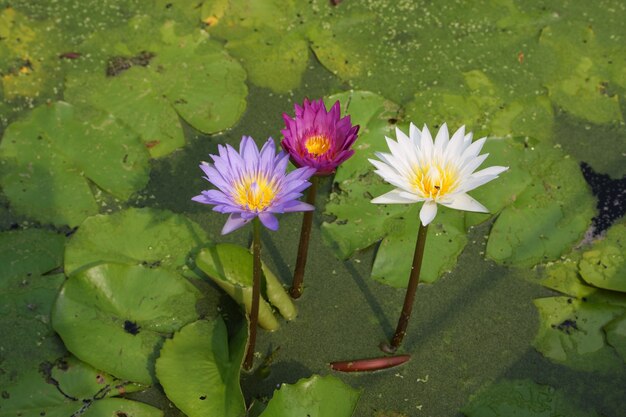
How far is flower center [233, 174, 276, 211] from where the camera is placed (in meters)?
1.90

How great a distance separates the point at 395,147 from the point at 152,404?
1007mm

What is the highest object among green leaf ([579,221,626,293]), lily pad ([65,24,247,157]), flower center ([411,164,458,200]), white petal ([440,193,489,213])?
flower center ([411,164,458,200])

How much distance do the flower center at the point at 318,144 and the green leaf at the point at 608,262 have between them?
0.98 meters

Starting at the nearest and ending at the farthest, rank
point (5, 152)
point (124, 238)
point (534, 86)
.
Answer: point (124, 238)
point (5, 152)
point (534, 86)

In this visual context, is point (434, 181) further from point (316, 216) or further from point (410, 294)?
point (316, 216)

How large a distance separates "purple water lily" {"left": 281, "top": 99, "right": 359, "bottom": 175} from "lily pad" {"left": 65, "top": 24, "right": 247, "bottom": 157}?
828 millimetres

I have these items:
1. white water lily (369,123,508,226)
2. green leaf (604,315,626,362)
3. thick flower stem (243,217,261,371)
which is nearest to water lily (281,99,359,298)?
white water lily (369,123,508,226)

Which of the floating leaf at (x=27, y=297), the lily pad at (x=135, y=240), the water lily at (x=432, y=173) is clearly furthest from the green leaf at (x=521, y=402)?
the floating leaf at (x=27, y=297)

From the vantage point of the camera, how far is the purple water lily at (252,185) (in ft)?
6.01

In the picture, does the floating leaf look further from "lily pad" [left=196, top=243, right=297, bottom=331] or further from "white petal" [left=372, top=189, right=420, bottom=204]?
"white petal" [left=372, top=189, right=420, bottom=204]

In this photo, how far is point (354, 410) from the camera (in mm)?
2111

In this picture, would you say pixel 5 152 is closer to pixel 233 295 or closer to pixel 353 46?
pixel 233 295

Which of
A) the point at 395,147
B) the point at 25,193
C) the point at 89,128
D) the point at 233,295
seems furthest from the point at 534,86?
the point at 25,193

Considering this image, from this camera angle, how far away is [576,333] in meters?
2.29
